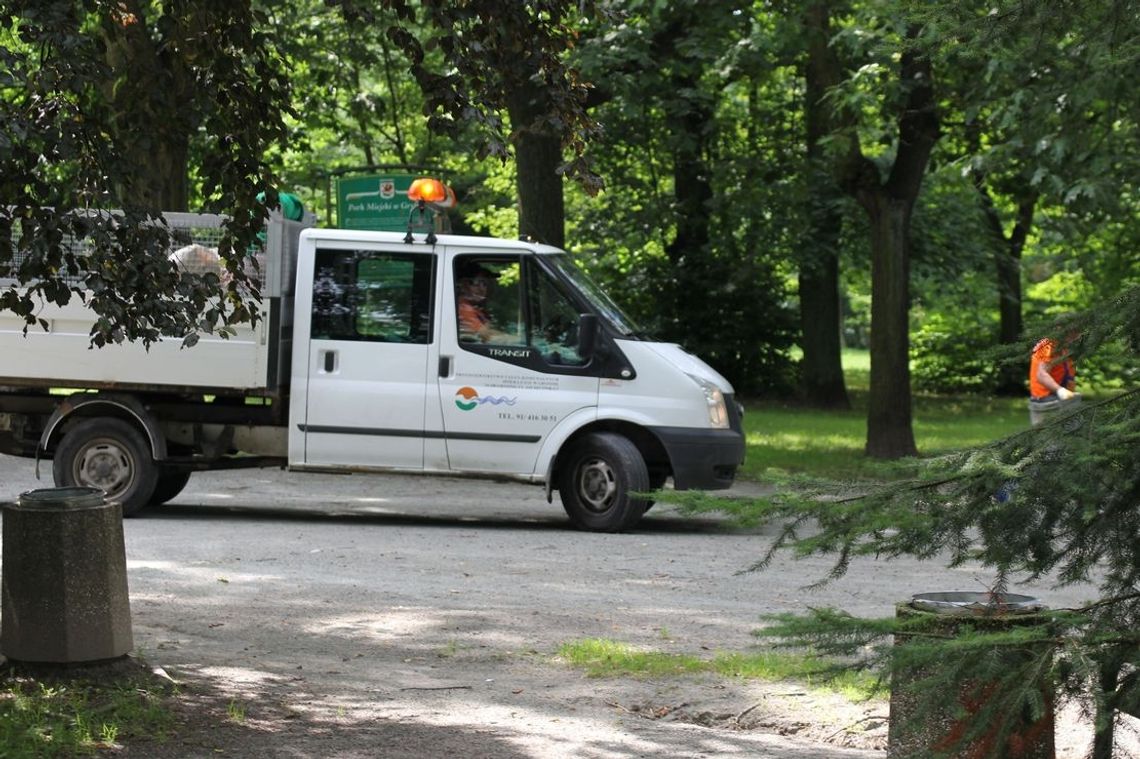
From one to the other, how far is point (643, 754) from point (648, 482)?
22.1ft

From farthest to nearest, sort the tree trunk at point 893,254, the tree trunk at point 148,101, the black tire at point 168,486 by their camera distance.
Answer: the tree trunk at point 893,254 < the black tire at point 168,486 < the tree trunk at point 148,101

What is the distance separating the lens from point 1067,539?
490 centimetres

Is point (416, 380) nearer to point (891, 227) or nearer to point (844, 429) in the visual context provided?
point (891, 227)

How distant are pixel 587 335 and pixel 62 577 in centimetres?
661

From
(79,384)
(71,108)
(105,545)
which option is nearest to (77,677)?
(105,545)

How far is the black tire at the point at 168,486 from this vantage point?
13773mm

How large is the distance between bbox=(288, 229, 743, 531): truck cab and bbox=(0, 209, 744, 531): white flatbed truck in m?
0.01

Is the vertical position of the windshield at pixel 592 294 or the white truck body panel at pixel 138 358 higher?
the windshield at pixel 592 294

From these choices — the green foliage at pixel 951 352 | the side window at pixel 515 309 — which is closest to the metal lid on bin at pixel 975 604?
the side window at pixel 515 309

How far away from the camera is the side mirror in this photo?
497 inches

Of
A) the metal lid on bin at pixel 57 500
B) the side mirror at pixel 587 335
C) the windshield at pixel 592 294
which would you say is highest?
the windshield at pixel 592 294

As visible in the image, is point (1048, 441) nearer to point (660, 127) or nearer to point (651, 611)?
point (651, 611)

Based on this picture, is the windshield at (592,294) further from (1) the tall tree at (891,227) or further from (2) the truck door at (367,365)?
(1) the tall tree at (891,227)

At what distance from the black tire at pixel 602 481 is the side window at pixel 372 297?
5.19 ft
